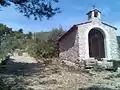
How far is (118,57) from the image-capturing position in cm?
2345

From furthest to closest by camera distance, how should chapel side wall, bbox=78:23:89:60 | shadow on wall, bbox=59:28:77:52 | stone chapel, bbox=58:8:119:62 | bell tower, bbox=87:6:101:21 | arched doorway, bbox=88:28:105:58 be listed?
1. arched doorway, bbox=88:28:105:58
2. shadow on wall, bbox=59:28:77:52
3. bell tower, bbox=87:6:101:21
4. stone chapel, bbox=58:8:119:62
5. chapel side wall, bbox=78:23:89:60

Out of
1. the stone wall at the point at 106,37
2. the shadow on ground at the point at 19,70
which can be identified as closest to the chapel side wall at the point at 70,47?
the stone wall at the point at 106,37

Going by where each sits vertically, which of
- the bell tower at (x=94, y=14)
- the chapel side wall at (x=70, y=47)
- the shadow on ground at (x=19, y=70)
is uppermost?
the bell tower at (x=94, y=14)

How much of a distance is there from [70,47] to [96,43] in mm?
2890

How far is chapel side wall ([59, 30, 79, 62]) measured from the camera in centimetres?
2308

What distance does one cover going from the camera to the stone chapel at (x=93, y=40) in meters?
22.3

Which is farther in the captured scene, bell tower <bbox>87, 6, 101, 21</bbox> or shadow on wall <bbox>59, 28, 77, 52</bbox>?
shadow on wall <bbox>59, 28, 77, 52</bbox>

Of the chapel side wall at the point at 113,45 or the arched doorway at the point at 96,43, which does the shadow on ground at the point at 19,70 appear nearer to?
A: the chapel side wall at the point at 113,45

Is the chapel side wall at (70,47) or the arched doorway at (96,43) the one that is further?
the arched doorway at (96,43)

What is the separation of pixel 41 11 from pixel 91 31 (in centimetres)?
1315

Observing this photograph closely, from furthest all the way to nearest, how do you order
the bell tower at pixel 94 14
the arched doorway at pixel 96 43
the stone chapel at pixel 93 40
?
the arched doorway at pixel 96 43 → the bell tower at pixel 94 14 → the stone chapel at pixel 93 40

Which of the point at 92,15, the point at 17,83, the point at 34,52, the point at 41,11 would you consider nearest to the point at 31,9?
the point at 41,11

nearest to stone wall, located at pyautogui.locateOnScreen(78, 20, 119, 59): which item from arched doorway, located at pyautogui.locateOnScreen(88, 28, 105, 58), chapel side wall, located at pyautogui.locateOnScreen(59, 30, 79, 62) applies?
chapel side wall, located at pyautogui.locateOnScreen(59, 30, 79, 62)

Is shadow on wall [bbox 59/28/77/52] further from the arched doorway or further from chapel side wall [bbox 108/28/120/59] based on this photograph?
chapel side wall [bbox 108/28/120/59]
